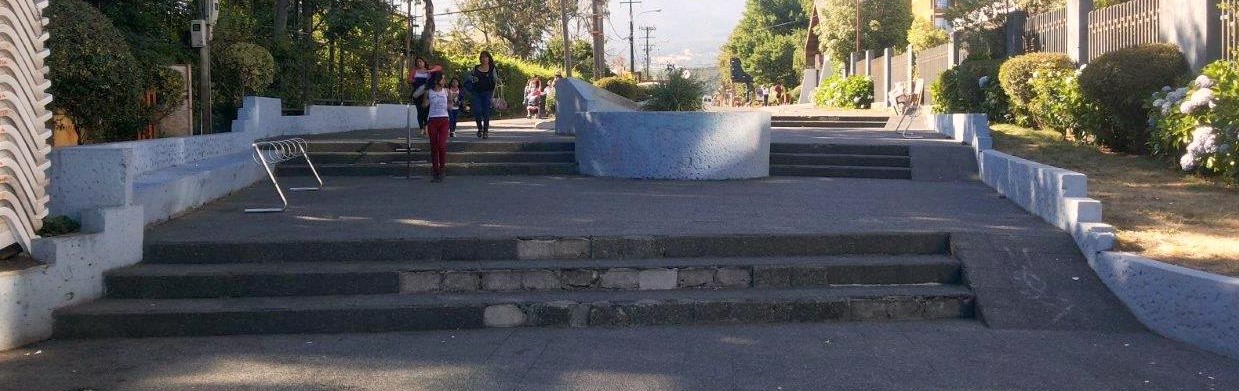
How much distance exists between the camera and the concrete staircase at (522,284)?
748 centimetres

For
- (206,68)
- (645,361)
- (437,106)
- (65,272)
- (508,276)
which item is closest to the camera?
(645,361)

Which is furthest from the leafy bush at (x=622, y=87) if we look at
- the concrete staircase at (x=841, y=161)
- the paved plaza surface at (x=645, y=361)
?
the paved plaza surface at (x=645, y=361)

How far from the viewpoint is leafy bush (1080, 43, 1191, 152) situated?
Answer: 13742 millimetres

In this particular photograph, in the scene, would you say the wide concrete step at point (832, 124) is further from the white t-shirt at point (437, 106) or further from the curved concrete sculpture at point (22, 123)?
the curved concrete sculpture at point (22, 123)

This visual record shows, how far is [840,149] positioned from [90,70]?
944 cm

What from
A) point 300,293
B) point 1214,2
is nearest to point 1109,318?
point 300,293

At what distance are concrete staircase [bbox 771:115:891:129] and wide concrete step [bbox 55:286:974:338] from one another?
18.4 m

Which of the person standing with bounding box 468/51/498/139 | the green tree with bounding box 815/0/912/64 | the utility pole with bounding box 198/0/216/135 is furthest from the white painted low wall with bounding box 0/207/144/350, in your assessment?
the green tree with bounding box 815/0/912/64

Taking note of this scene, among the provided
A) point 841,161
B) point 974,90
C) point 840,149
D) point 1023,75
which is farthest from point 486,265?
point 974,90

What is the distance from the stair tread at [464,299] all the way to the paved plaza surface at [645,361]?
24 cm

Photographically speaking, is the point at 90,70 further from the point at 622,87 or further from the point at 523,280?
the point at 622,87

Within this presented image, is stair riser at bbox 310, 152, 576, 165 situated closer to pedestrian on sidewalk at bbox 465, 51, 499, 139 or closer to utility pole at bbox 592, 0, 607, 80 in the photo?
pedestrian on sidewalk at bbox 465, 51, 499, 139

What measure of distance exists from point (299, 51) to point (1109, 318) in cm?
1667

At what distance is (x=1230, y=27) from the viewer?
13.4 m
